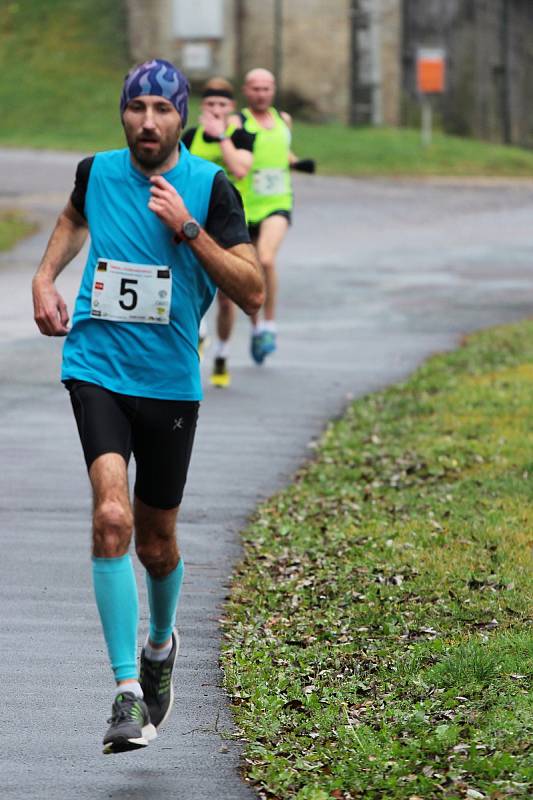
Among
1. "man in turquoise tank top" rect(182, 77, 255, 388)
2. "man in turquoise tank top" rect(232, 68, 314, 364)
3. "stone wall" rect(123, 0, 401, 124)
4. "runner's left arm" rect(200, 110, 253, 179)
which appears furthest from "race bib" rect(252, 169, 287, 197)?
"stone wall" rect(123, 0, 401, 124)

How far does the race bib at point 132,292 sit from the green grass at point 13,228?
17.1 m

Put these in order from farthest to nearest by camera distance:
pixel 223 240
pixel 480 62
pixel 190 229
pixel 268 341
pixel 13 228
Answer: pixel 480 62
pixel 13 228
pixel 268 341
pixel 223 240
pixel 190 229

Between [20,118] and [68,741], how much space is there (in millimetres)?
37532

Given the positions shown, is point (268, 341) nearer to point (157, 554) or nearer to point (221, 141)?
point (221, 141)

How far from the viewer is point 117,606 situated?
17.4 feet

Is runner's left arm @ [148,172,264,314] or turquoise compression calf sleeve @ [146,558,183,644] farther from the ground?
runner's left arm @ [148,172,264,314]

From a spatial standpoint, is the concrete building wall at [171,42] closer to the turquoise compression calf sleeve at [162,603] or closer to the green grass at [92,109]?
the green grass at [92,109]

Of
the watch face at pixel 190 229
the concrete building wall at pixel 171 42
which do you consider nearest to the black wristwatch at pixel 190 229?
the watch face at pixel 190 229

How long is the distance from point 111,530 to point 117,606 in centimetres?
22

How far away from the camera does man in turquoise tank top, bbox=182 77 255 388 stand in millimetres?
12766

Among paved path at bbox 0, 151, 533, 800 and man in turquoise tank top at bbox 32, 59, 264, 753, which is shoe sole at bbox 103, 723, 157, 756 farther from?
man in turquoise tank top at bbox 32, 59, 264, 753

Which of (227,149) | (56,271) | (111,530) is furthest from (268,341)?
(111,530)

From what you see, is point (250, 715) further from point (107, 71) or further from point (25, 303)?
point (107, 71)

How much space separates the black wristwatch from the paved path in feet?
5.30
